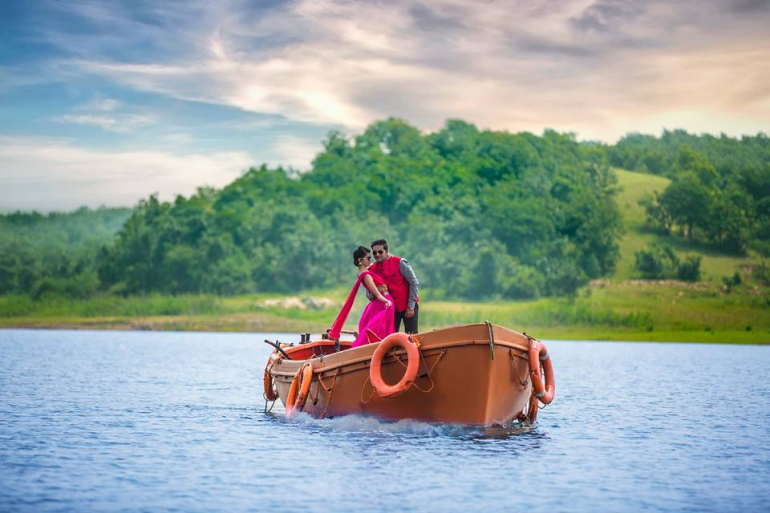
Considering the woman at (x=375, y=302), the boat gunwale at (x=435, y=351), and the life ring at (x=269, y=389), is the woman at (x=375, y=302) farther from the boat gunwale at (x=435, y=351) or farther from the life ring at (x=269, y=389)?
the life ring at (x=269, y=389)

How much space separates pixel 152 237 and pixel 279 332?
32564 mm

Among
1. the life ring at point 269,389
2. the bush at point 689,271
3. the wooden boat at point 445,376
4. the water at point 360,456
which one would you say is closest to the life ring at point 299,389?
the water at point 360,456

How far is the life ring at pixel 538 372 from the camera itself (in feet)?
70.1

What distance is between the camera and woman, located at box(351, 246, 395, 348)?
22875 mm

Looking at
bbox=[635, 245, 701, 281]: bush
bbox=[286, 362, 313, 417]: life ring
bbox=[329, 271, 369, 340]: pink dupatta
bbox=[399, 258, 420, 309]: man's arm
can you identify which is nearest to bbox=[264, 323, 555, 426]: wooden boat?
bbox=[286, 362, 313, 417]: life ring

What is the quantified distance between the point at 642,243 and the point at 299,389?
111 metres

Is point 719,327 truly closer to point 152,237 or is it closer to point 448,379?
point 152,237

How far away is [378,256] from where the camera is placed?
23.1 m

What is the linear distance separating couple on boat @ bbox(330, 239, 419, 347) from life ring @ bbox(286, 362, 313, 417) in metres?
1.36

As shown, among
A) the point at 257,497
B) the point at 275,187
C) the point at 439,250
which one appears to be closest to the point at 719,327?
the point at 439,250

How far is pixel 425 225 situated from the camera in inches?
4779

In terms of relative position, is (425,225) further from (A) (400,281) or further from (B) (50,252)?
(A) (400,281)

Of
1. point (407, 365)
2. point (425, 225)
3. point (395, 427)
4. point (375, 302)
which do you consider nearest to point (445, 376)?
point (407, 365)

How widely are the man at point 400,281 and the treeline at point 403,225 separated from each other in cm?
9014
